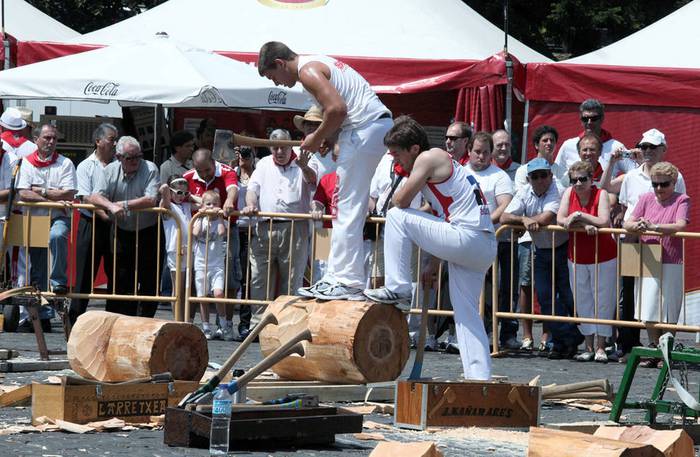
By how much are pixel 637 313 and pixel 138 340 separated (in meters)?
5.67

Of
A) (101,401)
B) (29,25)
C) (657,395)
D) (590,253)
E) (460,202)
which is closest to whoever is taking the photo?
(101,401)

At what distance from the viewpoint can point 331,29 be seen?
729 inches

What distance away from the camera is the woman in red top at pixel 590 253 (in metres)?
13.6

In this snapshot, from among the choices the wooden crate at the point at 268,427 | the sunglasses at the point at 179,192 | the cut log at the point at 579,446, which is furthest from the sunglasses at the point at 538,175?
the cut log at the point at 579,446

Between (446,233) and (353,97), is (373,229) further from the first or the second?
(446,233)

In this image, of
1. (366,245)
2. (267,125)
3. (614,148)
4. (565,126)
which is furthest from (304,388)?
(267,125)

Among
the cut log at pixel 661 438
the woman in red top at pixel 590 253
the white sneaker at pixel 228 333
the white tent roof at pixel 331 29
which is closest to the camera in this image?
the cut log at pixel 661 438

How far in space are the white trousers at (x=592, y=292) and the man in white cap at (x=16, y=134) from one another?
6279 mm

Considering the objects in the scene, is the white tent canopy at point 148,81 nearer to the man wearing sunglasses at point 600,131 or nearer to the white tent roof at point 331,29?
the white tent roof at point 331,29

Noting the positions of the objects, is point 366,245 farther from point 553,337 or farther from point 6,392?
point 6,392

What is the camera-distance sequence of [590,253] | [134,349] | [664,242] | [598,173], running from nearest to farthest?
[134,349] → [664,242] → [590,253] → [598,173]

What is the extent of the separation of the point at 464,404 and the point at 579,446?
7.39 feet

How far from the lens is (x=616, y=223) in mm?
14266

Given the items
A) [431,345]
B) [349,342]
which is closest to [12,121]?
[431,345]
